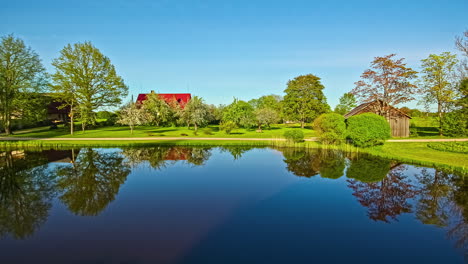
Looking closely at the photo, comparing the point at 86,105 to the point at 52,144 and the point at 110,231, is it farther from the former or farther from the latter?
the point at 110,231

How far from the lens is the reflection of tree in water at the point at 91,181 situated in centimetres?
1036

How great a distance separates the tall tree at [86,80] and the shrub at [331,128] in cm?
3184

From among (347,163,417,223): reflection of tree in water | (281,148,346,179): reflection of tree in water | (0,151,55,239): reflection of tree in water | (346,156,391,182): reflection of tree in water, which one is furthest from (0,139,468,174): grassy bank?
(0,151,55,239): reflection of tree in water

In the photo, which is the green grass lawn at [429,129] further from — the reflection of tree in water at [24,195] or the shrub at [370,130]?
the reflection of tree in water at [24,195]

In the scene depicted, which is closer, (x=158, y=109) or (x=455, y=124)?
(x=455, y=124)

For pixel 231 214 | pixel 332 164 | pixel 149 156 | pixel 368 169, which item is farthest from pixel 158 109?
pixel 231 214

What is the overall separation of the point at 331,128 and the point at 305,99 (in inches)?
1016

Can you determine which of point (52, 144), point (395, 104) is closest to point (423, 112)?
point (395, 104)

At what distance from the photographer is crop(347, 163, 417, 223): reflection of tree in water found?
9.74m

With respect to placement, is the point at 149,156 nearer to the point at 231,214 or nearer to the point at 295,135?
the point at 231,214

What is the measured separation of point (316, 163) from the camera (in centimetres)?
1859

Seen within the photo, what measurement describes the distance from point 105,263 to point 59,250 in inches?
67.1

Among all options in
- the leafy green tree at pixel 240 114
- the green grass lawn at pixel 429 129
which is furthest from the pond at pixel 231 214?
the green grass lawn at pixel 429 129

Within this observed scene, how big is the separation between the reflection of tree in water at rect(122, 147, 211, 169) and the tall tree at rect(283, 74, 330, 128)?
31929mm
